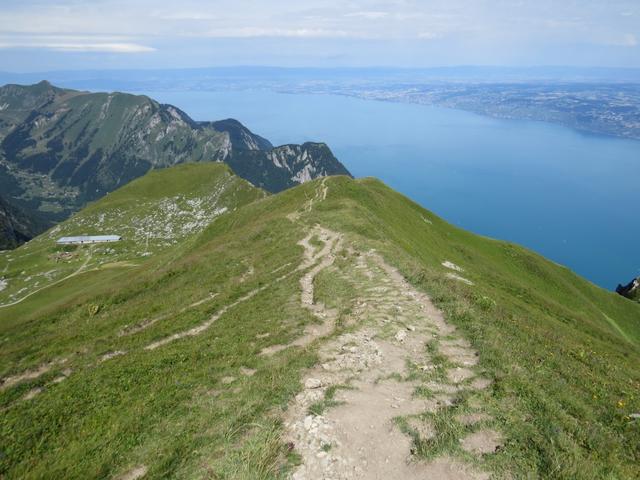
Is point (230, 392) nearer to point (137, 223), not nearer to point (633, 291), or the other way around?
point (633, 291)

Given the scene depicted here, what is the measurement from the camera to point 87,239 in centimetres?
12144

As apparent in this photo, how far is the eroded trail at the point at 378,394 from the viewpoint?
10359mm

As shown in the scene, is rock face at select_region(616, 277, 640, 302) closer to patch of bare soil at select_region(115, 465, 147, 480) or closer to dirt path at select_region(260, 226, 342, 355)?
dirt path at select_region(260, 226, 342, 355)

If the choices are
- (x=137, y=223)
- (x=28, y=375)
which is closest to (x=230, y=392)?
(x=28, y=375)

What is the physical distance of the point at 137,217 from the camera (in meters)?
132

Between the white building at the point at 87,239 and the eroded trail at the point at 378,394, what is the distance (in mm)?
119220

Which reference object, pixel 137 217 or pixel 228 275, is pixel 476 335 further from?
pixel 137 217

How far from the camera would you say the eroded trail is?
1036 cm

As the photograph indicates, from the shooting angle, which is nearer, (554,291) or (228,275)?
(228,275)

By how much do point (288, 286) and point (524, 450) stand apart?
70.1ft

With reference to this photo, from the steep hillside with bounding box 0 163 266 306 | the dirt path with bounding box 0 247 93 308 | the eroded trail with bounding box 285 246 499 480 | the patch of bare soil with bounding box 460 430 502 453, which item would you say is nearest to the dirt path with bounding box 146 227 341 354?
the eroded trail with bounding box 285 246 499 480

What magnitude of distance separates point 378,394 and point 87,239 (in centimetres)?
13516

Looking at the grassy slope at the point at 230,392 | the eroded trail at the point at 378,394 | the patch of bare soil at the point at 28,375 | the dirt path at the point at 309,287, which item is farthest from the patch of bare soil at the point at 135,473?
the patch of bare soil at the point at 28,375

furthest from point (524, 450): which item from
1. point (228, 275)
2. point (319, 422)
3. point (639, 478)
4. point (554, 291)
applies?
point (554, 291)
